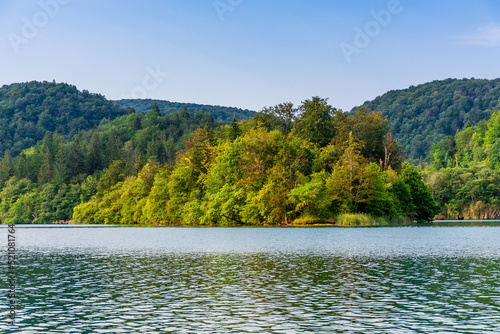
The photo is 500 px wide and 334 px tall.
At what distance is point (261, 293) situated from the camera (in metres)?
24.3

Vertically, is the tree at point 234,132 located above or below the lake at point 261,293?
above

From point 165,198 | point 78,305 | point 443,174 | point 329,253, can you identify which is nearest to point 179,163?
point 165,198

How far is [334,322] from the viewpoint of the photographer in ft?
60.4

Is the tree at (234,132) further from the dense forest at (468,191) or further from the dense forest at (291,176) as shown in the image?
the dense forest at (468,191)

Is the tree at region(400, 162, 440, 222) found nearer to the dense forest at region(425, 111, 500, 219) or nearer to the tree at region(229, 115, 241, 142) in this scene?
the dense forest at region(425, 111, 500, 219)

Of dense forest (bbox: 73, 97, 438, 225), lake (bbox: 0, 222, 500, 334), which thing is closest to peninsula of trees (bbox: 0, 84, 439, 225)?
dense forest (bbox: 73, 97, 438, 225)

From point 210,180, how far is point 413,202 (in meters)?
Answer: 43.7

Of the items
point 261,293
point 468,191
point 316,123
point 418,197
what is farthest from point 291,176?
point 261,293

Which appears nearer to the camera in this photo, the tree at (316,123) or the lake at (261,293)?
the lake at (261,293)

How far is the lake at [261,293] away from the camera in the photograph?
1827cm

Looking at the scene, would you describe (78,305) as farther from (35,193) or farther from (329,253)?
(35,193)

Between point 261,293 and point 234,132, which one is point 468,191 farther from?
point 261,293

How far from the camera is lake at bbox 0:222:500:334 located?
59.9ft

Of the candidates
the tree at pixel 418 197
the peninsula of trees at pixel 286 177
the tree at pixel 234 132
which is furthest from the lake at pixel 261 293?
the tree at pixel 234 132
